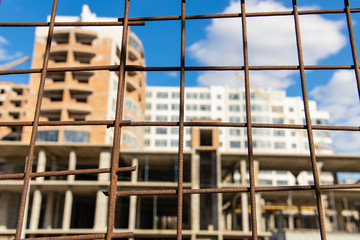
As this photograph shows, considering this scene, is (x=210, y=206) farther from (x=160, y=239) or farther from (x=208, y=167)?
(x=160, y=239)

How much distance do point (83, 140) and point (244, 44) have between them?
37.7 metres

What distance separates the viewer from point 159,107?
73.4 m

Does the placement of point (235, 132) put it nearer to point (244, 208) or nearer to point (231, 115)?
point (231, 115)

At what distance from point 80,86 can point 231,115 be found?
40037mm

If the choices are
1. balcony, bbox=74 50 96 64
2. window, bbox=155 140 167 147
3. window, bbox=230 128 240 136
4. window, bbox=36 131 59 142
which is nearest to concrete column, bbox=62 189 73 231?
window, bbox=36 131 59 142

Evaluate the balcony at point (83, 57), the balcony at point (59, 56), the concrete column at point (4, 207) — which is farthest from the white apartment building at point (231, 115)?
the concrete column at point (4, 207)

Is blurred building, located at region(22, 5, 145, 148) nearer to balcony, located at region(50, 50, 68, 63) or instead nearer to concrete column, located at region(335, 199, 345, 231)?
balcony, located at region(50, 50, 68, 63)

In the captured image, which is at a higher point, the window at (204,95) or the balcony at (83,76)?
the window at (204,95)

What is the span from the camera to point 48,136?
39.1 m

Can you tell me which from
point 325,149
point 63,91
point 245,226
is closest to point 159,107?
point 63,91

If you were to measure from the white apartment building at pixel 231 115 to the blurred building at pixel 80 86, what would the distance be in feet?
82.8

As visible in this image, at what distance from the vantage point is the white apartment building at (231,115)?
225 feet

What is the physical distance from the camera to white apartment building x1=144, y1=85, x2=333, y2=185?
225ft

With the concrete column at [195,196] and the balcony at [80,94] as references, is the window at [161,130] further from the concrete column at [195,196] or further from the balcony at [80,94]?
the concrete column at [195,196]
